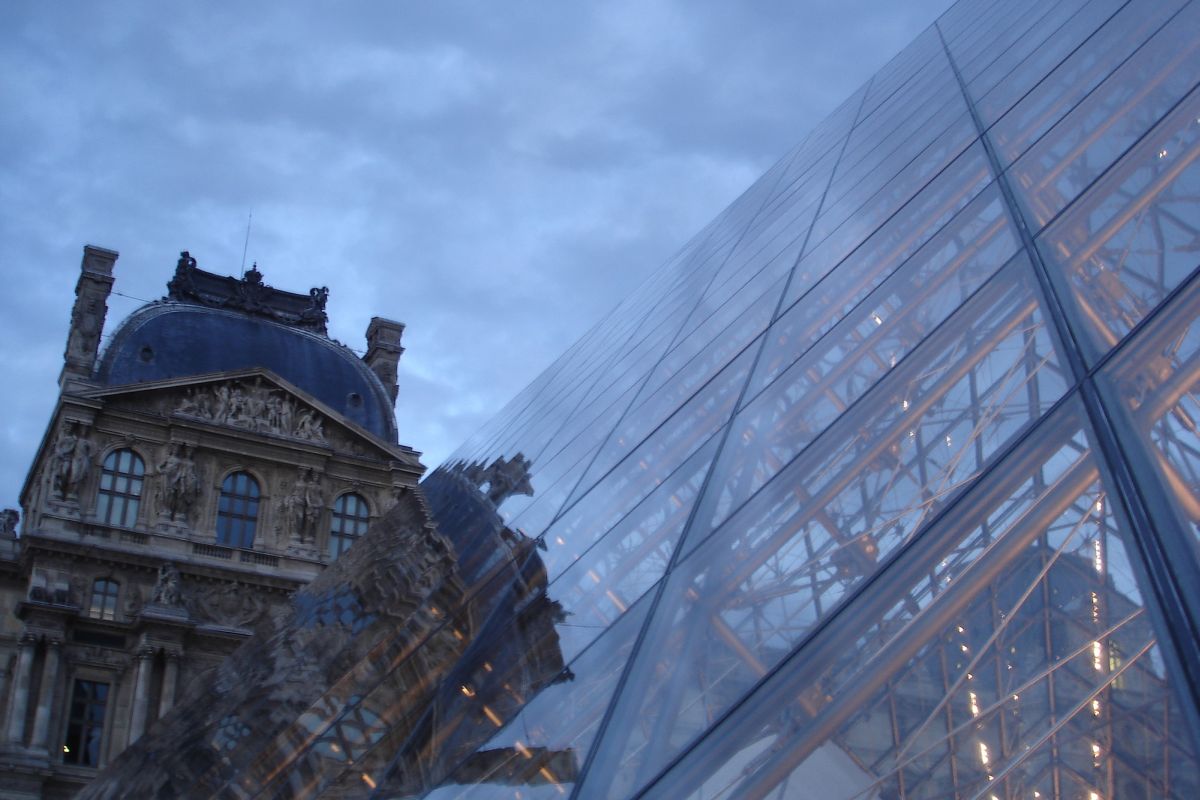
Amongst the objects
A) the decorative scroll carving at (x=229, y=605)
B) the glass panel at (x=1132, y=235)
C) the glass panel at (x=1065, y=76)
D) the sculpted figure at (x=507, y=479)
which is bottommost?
the glass panel at (x=1132, y=235)

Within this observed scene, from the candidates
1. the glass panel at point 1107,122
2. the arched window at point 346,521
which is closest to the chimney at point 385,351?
the arched window at point 346,521

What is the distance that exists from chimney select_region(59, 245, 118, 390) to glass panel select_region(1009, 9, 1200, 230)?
1215 inches

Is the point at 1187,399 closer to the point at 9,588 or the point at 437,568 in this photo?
the point at 437,568

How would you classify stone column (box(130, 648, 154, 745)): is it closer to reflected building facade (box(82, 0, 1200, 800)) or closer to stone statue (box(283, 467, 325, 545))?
stone statue (box(283, 467, 325, 545))

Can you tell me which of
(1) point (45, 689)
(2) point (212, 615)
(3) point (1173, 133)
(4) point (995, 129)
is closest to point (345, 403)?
(2) point (212, 615)

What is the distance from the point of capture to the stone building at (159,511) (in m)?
29.5

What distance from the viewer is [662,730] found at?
3479 millimetres

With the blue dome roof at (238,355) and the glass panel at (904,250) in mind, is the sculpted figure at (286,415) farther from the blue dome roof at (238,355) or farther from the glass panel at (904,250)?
the glass panel at (904,250)

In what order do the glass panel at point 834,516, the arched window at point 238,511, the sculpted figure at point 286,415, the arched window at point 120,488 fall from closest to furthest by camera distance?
the glass panel at point 834,516
the arched window at point 120,488
the arched window at point 238,511
the sculpted figure at point 286,415

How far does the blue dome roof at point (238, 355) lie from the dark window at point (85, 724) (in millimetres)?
8736

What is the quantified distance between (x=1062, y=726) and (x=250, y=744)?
544 cm

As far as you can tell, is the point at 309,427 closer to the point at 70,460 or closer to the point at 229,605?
the point at 229,605

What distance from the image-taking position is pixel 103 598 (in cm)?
3094

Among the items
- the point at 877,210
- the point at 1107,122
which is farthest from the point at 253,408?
the point at 1107,122
